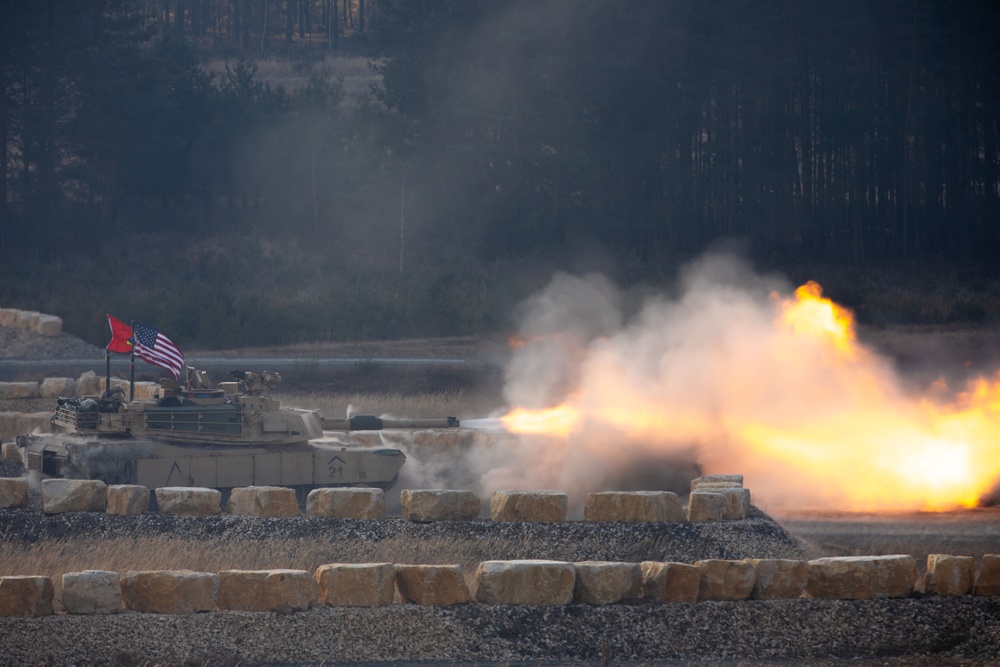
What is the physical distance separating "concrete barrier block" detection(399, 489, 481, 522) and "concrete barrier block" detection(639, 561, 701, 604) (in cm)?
521

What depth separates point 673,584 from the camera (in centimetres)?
1723

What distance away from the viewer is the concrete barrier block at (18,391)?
127 feet

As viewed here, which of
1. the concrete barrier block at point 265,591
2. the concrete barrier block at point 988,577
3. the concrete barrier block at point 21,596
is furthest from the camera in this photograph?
the concrete barrier block at point 988,577

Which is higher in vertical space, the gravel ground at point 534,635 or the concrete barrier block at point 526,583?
the concrete barrier block at point 526,583

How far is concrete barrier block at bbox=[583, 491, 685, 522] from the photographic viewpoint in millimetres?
22156

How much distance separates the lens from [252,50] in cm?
11344

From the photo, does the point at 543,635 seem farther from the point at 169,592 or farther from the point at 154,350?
the point at 154,350

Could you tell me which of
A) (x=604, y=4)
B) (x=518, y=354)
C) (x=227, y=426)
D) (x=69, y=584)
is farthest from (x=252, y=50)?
(x=69, y=584)

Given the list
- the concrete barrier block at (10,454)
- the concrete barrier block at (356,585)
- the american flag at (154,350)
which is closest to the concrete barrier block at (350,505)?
the concrete barrier block at (356,585)

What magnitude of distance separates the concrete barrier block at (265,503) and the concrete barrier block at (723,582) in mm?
8120

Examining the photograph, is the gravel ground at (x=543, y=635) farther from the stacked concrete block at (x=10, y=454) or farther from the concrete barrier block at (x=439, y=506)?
the stacked concrete block at (x=10, y=454)

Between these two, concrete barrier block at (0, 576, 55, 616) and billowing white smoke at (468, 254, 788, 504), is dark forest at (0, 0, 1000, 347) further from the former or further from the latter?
concrete barrier block at (0, 576, 55, 616)

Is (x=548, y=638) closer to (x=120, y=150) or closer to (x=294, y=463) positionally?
(x=294, y=463)

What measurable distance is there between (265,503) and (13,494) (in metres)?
4.80
